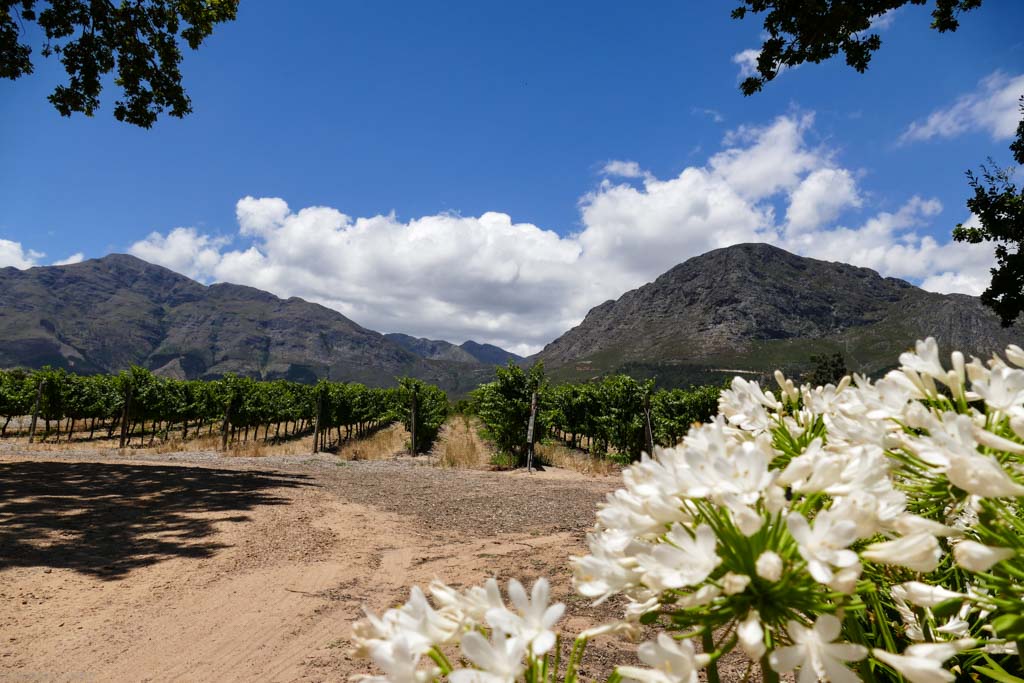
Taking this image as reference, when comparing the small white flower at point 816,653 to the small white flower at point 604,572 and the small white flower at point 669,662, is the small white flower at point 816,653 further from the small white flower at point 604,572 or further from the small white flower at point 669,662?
the small white flower at point 604,572

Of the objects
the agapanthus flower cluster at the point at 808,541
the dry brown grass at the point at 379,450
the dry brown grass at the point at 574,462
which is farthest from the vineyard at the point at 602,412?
the agapanthus flower cluster at the point at 808,541

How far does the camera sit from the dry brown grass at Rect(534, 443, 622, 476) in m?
19.4

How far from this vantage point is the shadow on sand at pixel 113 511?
263 inches

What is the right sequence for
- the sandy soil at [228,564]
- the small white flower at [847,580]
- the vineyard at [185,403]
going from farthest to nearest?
the vineyard at [185,403] < the sandy soil at [228,564] < the small white flower at [847,580]

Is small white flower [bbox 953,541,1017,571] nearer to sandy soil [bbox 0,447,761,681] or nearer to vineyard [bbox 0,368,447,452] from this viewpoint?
sandy soil [bbox 0,447,761,681]

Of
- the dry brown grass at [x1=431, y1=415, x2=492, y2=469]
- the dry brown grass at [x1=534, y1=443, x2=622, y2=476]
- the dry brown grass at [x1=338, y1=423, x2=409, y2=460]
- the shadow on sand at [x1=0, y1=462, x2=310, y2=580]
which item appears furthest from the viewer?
the dry brown grass at [x1=338, y1=423, x2=409, y2=460]

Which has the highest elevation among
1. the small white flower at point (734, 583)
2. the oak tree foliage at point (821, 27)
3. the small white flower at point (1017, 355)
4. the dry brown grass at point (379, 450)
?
the oak tree foliage at point (821, 27)

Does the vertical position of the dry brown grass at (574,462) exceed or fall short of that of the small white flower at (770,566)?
it falls short

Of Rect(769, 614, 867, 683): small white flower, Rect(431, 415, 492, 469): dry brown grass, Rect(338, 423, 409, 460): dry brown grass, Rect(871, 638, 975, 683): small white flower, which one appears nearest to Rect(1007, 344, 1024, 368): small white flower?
Rect(871, 638, 975, 683): small white flower

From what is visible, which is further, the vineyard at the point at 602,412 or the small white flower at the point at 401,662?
the vineyard at the point at 602,412

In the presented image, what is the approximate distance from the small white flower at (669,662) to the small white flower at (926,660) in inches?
9.1

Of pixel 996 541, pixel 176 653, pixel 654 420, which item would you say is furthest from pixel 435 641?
pixel 654 420

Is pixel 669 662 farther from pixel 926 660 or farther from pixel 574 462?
pixel 574 462

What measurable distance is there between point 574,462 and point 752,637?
71.9 feet
